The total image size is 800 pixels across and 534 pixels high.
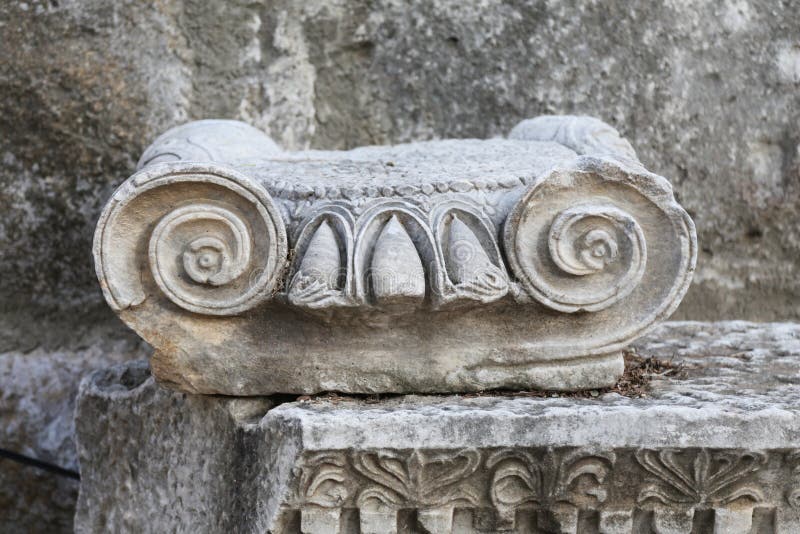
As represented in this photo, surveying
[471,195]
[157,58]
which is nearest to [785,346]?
[471,195]

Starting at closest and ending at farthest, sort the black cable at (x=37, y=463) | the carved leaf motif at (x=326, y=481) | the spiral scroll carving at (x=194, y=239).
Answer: the carved leaf motif at (x=326, y=481), the spiral scroll carving at (x=194, y=239), the black cable at (x=37, y=463)

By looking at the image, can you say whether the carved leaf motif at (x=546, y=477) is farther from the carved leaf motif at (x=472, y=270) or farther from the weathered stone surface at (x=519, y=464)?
the carved leaf motif at (x=472, y=270)

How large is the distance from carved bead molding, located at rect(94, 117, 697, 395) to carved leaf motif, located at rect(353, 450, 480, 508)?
172 millimetres

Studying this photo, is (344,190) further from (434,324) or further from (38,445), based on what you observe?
(38,445)

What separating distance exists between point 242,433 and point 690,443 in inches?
24.2

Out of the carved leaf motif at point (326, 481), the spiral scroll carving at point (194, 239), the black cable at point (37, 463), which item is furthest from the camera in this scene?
the black cable at point (37, 463)

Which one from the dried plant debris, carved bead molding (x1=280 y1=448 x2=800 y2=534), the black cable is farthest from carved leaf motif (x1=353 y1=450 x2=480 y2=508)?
the black cable

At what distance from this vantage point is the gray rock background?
7.79 feet

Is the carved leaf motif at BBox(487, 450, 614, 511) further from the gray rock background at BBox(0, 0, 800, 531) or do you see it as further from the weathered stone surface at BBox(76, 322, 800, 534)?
the gray rock background at BBox(0, 0, 800, 531)

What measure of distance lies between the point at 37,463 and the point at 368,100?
1.06 meters

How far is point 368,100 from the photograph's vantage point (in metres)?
2.58

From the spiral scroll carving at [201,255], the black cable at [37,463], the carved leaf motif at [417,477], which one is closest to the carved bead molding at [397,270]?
the spiral scroll carving at [201,255]

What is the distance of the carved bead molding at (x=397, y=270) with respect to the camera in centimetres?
157

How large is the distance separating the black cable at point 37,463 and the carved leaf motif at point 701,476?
127 centimetres
